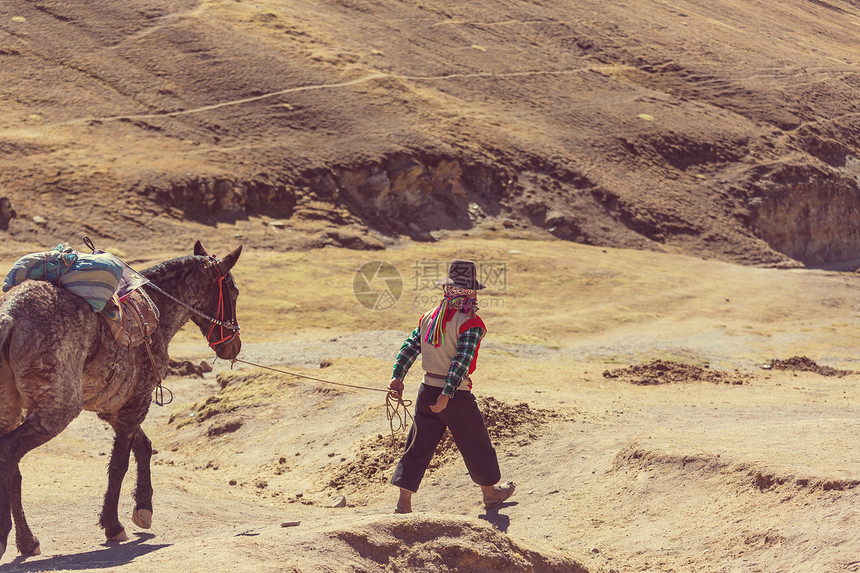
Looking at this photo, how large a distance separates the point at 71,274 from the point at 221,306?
5.42 feet

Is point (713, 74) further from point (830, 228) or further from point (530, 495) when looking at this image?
point (530, 495)

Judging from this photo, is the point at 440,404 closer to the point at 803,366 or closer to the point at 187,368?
the point at 187,368

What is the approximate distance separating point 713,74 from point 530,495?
116ft

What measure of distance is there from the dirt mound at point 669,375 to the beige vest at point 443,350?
24.0ft

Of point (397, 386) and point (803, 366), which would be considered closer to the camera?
point (397, 386)

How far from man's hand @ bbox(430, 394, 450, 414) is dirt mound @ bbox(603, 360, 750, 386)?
7.46 metres

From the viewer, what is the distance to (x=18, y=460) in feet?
19.0

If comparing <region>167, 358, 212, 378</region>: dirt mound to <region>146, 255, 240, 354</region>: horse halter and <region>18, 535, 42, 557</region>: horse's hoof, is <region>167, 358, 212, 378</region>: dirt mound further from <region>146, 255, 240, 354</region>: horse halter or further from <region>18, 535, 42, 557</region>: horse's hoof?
<region>18, 535, 42, 557</region>: horse's hoof

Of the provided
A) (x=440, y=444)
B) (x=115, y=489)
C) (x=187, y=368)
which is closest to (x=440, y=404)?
(x=115, y=489)

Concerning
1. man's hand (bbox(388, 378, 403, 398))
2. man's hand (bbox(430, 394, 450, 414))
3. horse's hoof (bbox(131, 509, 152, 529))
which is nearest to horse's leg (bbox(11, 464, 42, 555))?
horse's hoof (bbox(131, 509, 152, 529))

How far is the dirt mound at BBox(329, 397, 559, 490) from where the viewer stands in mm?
8961

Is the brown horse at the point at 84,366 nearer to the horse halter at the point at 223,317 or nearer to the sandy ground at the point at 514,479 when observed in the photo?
the horse halter at the point at 223,317
